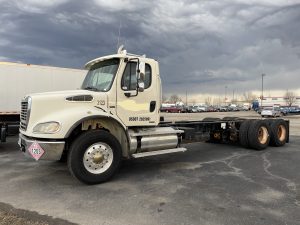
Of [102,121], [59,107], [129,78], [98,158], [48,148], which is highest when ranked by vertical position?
[129,78]

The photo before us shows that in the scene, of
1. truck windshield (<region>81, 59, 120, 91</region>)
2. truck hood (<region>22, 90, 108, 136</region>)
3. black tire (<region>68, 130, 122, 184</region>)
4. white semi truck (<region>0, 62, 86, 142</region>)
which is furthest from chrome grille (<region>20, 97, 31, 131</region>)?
white semi truck (<region>0, 62, 86, 142</region>)

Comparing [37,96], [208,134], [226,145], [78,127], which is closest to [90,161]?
[78,127]

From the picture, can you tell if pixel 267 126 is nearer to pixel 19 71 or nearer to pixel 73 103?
pixel 73 103

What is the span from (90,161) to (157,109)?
2.33 metres

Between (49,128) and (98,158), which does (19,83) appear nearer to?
(49,128)

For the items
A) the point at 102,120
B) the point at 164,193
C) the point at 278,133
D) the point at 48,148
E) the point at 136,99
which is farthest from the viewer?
the point at 278,133

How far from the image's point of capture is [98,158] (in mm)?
6840

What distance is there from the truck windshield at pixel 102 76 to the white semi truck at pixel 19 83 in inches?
201

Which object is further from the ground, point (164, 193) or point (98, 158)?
point (98, 158)

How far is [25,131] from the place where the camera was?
683 centimetres

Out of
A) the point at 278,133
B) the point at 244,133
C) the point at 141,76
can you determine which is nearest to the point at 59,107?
the point at 141,76

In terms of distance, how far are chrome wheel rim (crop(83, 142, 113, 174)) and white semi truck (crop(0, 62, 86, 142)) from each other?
609cm

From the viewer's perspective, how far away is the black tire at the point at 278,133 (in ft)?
40.3

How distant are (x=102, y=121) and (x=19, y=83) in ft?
23.5
